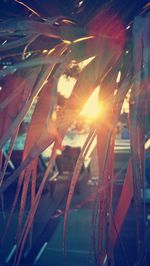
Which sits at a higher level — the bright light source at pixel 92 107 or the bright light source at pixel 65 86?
the bright light source at pixel 65 86

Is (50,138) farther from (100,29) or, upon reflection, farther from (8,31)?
(100,29)

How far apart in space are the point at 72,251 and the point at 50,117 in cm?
275

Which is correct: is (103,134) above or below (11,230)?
above

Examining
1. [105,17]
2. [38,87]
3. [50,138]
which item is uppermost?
[105,17]

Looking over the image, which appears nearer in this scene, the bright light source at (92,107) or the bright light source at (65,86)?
the bright light source at (92,107)

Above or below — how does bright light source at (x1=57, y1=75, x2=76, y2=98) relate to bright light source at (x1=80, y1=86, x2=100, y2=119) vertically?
above

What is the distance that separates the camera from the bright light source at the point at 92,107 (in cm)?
73

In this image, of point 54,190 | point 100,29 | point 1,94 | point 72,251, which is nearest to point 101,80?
point 100,29

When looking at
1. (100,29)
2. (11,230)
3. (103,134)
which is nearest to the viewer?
(103,134)

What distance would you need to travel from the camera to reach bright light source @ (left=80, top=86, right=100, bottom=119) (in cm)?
73

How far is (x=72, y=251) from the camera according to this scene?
10.3 ft

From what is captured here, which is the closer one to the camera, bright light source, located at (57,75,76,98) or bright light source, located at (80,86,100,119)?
bright light source, located at (80,86,100,119)

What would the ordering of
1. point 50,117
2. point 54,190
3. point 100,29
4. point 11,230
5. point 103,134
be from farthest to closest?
point 54,190 < point 11,230 < point 100,29 < point 103,134 < point 50,117

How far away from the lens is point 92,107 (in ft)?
2.57
